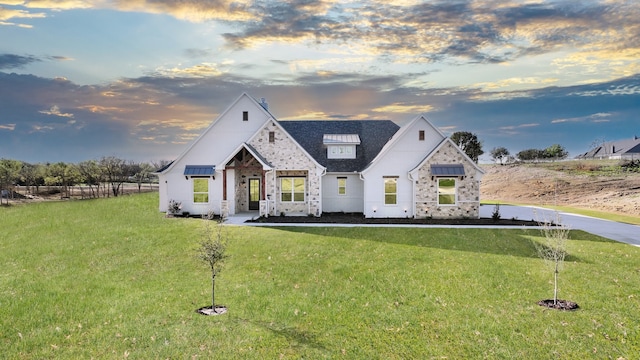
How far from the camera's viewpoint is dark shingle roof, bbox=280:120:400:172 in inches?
1070

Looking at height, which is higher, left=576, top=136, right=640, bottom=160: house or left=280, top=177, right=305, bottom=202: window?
left=576, top=136, right=640, bottom=160: house

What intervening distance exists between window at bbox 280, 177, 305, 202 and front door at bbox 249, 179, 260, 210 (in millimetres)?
2414

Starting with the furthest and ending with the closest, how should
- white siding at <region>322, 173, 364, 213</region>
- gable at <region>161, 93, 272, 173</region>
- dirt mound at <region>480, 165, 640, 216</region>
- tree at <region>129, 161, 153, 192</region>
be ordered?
tree at <region>129, 161, 153, 192</region>
dirt mound at <region>480, 165, 640, 216</region>
white siding at <region>322, 173, 364, 213</region>
gable at <region>161, 93, 272, 173</region>

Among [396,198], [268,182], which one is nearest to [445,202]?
[396,198]

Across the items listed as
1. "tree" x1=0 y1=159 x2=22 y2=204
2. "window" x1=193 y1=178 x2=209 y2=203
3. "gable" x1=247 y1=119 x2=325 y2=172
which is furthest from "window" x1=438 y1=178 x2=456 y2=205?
"tree" x1=0 y1=159 x2=22 y2=204

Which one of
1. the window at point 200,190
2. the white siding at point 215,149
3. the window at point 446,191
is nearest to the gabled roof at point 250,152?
the white siding at point 215,149

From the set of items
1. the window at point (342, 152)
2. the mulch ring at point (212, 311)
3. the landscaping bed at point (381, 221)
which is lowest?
the mulch ring at point (212, 311)

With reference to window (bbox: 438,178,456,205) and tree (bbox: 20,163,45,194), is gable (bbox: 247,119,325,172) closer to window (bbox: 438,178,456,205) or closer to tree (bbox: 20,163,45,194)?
window (bbox: 438,178,456,205)

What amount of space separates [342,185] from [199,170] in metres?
10.2

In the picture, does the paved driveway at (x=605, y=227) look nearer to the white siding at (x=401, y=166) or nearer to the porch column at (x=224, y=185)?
the white siding at (x=401, y=166)

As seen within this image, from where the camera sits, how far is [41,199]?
1572 inches

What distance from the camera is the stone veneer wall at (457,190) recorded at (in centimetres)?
2389

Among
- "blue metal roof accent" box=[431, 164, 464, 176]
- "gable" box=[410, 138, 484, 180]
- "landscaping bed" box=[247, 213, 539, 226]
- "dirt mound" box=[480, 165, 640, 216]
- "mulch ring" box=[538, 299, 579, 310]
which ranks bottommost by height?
"mulch ring" box=[538, 299, 579, 310]

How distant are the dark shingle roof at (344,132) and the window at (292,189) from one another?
2436 millimetres
